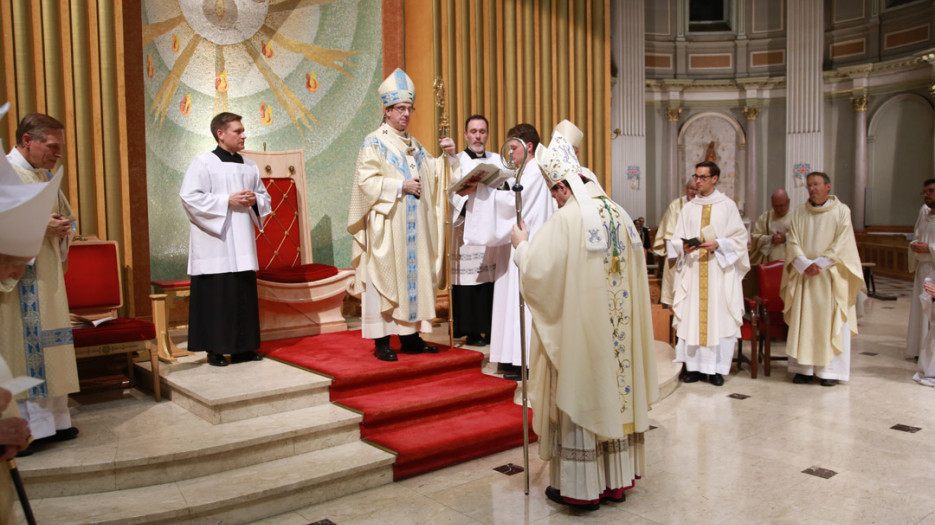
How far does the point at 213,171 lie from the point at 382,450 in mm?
2149

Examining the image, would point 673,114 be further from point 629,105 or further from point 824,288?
point 824,288

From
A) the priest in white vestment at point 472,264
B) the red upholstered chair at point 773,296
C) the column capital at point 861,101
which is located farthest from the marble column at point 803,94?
the priest in white vestment at point 472,264

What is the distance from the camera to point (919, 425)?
15.2 feet

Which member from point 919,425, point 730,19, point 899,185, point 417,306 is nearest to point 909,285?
point 899,185

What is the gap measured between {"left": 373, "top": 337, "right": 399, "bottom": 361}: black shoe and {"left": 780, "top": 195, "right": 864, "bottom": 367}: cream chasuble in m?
3.28

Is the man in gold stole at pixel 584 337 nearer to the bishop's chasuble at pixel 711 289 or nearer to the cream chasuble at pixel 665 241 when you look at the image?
the bishop's chasuble at pixel 711 289

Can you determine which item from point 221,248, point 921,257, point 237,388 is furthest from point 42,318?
point 921,257

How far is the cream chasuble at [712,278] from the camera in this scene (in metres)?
5.75

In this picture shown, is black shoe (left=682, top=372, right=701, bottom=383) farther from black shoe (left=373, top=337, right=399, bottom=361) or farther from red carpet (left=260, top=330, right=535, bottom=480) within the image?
black shoe (left=373, top=337, right=399, bottom=361)

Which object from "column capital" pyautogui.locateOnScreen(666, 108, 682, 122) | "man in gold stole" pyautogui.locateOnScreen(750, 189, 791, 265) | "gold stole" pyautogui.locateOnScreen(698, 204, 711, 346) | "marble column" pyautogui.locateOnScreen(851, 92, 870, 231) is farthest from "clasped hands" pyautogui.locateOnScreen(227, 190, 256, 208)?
"marble column" pyautogui.locateOnScreen(851, 92, 870, 231)

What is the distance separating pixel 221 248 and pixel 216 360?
0.76 metres

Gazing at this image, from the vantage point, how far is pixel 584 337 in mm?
3168

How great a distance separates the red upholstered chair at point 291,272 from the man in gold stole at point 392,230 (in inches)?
42.7

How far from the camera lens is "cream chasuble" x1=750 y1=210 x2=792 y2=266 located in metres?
8.03
